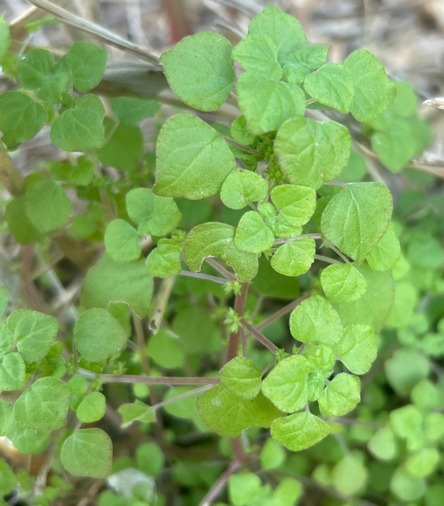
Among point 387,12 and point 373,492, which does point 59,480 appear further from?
point 387,12

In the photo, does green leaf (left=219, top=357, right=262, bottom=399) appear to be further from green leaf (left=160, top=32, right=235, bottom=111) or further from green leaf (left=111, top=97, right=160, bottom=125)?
green leaf (left=111, top=97, right=160, bottom=125)

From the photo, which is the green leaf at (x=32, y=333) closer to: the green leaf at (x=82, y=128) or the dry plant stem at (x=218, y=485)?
the green leaf at (x=82, y=128)

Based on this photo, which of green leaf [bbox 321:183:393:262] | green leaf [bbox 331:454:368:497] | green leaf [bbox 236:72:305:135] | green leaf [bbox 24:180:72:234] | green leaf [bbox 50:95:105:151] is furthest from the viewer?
green leaf [bbox 331:454:368:497]

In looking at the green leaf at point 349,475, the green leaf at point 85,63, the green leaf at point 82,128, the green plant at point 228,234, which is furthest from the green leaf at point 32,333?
the green leaf at point 349,475

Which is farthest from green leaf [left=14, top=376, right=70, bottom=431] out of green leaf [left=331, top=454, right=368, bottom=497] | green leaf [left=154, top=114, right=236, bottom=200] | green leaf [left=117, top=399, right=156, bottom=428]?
green leaf [left=331, top=454, right=368, bottom=497]

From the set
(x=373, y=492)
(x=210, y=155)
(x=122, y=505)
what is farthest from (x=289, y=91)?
(x=373, y=492)

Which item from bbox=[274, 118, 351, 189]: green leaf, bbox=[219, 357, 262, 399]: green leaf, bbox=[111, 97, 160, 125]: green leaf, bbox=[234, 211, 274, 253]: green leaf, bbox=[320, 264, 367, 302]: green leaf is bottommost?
bbox=[219, 357, 262, 399]: green leaf
